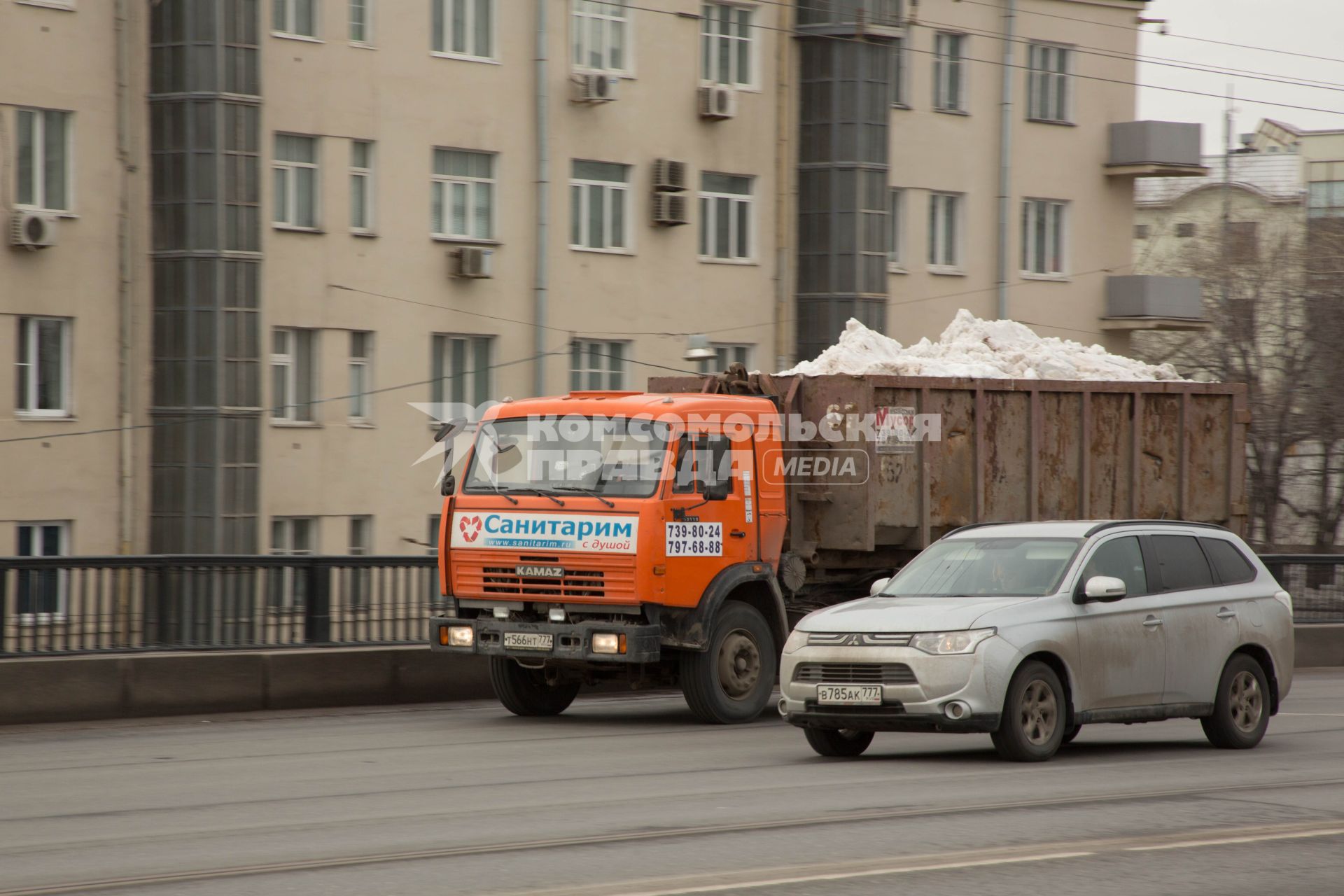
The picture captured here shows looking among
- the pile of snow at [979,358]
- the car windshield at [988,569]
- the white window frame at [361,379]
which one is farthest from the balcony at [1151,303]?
the car windshield at [988,569]

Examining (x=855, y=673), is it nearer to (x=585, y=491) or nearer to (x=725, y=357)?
(x=585, y=491)

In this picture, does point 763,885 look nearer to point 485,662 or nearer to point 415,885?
→ point 415,885

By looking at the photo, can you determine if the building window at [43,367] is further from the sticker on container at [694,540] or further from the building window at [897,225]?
the building window at [897,225]

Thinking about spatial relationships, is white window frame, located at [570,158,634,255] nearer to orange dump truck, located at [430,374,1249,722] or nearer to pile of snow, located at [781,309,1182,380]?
pile of snow, located at [781,309,1182,380]

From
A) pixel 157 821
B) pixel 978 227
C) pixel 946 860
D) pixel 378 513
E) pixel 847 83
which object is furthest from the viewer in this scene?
pixel 978 227

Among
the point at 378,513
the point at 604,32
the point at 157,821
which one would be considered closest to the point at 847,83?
the point at 604,32

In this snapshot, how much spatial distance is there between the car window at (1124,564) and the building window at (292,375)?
58.7 feet

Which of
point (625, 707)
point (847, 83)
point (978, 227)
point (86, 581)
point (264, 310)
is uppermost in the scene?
point (847, 83)

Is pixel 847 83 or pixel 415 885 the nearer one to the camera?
pixel 415 885

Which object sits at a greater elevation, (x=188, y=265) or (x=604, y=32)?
(x=604, y=32)

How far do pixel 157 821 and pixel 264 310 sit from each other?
18.8 m

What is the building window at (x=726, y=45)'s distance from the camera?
3198 centimetres

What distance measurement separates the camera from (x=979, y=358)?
58.4ft

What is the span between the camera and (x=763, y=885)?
23.3 ft
